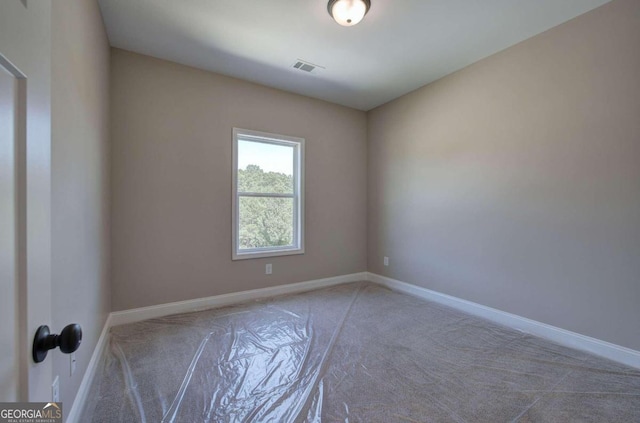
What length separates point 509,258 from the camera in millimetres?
2789

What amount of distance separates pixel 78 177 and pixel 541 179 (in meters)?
3.62

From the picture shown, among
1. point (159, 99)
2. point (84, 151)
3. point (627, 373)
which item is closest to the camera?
point (84, 151)

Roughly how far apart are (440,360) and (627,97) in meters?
2.45

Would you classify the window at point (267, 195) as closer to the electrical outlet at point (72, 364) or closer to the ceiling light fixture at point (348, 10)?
the ceiling light fixture at point (348, 10)

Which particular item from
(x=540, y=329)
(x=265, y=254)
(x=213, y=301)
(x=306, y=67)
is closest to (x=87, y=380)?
(x=213, y=301)

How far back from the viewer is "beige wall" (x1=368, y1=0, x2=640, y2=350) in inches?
83.7

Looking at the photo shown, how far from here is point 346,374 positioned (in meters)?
1.97

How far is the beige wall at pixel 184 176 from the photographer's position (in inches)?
109

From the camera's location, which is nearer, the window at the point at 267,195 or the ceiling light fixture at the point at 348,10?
the ceiling light fixture at the point at 348,10

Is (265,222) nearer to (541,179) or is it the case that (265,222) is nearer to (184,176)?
(184,176)

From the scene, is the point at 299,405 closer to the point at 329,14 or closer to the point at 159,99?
the point at 329,14

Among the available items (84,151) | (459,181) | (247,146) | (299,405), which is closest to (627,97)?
(459,181)

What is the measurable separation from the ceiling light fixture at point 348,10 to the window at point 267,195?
67.3 inches

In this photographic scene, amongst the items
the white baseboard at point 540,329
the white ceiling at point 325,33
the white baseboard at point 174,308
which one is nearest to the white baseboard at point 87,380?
the white baseboard at point 174,308
